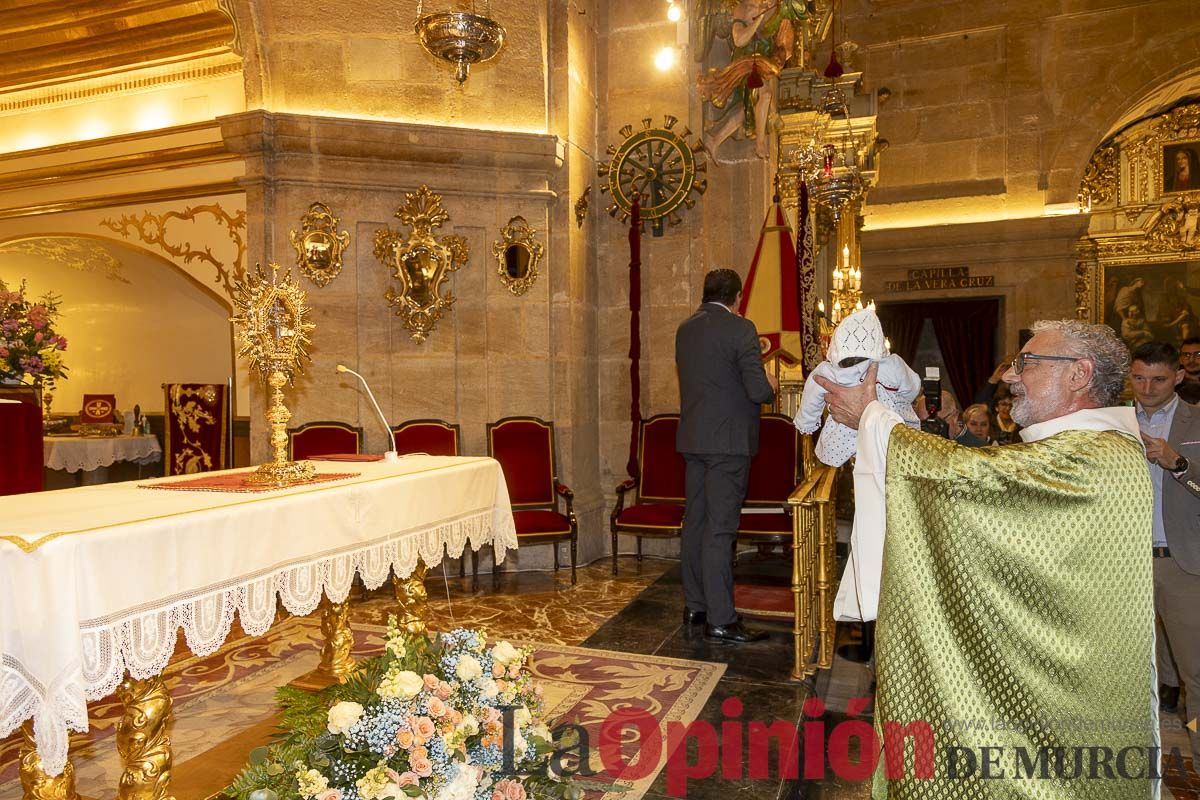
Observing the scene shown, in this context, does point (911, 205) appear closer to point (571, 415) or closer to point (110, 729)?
point (571, 415)

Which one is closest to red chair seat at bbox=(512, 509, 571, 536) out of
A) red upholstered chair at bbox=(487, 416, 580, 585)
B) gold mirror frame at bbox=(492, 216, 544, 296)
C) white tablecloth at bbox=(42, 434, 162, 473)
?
red upholstered chair at bbox=(487, 416, 580, 585)

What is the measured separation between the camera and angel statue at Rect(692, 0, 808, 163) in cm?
668

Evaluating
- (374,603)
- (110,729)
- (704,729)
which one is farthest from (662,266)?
(110,729)

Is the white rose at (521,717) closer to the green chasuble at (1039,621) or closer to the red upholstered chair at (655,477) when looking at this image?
the green chasuble at (1039,621)

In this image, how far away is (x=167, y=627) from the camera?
8.43 ft

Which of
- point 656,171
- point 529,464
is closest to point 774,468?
point 529,464

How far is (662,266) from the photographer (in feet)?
24.9

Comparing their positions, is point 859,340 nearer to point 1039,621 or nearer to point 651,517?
point 1039,621

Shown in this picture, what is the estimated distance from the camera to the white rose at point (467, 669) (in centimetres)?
201

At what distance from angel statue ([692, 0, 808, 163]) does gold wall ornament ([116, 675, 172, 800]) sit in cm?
605

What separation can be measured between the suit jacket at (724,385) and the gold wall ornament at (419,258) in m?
2.69

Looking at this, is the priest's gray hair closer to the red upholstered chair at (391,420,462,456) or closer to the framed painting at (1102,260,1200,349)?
the red upholstered chair at (391,420,462,456)

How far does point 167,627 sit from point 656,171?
5918 mm

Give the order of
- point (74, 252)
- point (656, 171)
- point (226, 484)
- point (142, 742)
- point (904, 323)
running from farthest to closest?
point (904, 323)
point (74, 252)
point (656, 171)
point (226, 484)
point (142, 742)
